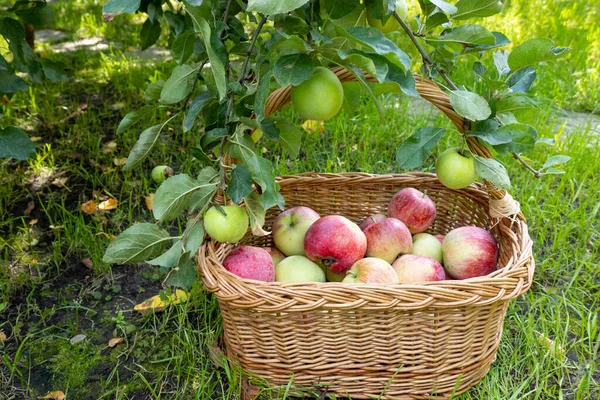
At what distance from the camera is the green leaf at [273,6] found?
0.86m

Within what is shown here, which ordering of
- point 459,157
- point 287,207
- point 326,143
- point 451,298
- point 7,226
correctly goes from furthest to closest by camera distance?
point 326,143 → point 7,226 → point 287,207 → point 459,157 → point 451,298

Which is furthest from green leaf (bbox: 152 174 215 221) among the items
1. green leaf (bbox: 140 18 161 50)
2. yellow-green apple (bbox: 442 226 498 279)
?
green leaf (bbox: 140 18 161 50)

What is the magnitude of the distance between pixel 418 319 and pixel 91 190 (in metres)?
1.52

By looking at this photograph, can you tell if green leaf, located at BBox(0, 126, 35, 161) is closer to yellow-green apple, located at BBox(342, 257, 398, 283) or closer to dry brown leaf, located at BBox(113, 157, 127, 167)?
dry brown leaf, located at BBox(113, 157, 127, 167)

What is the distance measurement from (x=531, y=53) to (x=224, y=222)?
2.51 feet

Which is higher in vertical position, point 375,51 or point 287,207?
point 375,51

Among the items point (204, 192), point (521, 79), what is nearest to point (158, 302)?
point (204, 192)

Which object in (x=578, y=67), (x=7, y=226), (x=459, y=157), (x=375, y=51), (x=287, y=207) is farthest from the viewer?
(x=578, y=67)

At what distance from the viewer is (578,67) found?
10.5ft

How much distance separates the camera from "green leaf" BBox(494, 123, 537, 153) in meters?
1.31

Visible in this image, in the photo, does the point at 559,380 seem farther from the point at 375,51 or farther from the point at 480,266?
the point at 375,51

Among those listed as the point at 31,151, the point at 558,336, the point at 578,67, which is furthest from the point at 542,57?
the point at 578,67

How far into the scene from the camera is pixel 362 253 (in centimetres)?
150

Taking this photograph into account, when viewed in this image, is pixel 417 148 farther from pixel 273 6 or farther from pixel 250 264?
pixel 273 6
